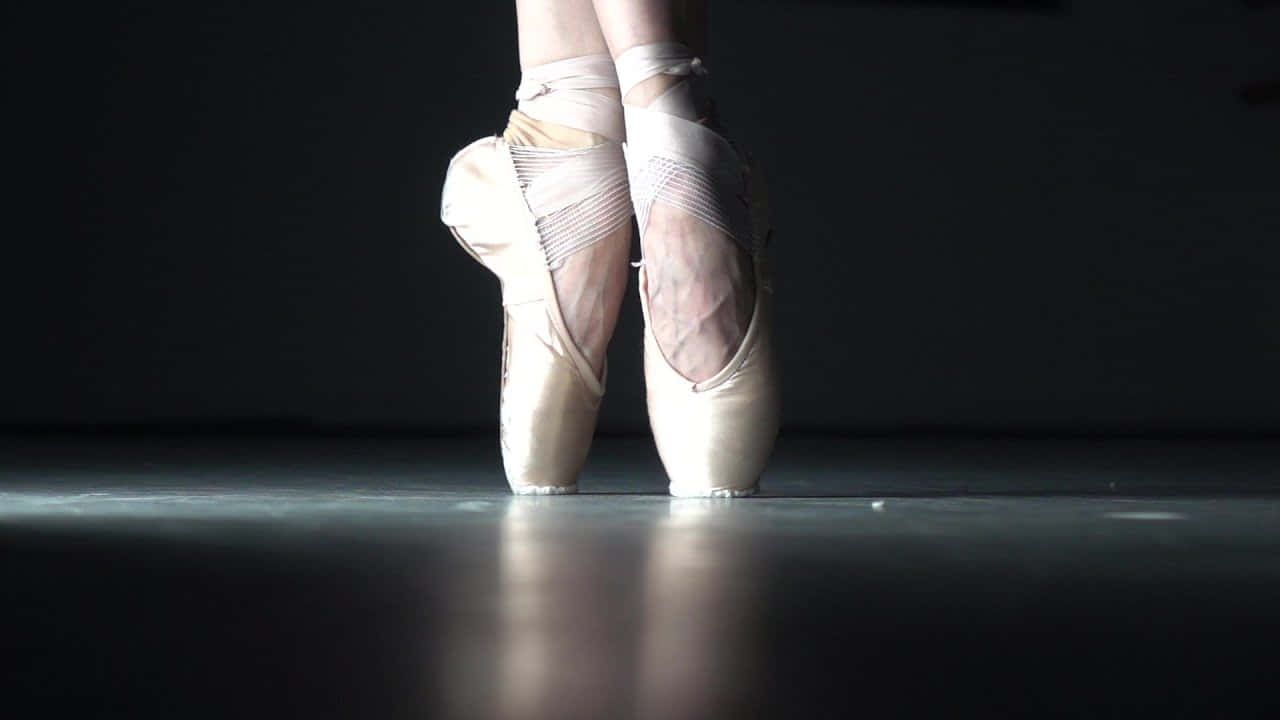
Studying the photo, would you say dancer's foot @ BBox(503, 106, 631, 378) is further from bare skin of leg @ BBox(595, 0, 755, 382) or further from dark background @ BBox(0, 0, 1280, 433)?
dark background @ BBox(0, 0, 1280, 433)

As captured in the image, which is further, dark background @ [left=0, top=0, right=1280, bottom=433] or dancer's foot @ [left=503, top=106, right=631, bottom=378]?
dark background @ [left=0, top=0, right=1280, bottom=433]

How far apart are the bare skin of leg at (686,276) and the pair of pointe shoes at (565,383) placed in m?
0.01

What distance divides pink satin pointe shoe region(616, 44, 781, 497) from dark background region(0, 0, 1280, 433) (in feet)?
6.65

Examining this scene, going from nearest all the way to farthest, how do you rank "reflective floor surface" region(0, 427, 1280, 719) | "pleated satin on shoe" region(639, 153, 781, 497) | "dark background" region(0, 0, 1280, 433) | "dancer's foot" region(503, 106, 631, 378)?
"reflective floor surface" region(0, 427, 1280, 719) → "pleated satin on shoe" region(639, 153, 781, 497) → "dancer's foot" region(503, 106, 631, 378) → "dark background" region(0, 0, 1280, 433)

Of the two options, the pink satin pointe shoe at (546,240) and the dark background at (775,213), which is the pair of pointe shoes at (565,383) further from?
the dark background at (775,213)

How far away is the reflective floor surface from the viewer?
515 mm

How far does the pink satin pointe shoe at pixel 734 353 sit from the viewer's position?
1.38 metres

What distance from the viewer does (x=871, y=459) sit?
2162mm

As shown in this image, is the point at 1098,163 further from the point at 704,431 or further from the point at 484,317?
the point at 704,431

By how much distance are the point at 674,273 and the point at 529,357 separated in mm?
172

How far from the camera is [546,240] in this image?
1.47 meters

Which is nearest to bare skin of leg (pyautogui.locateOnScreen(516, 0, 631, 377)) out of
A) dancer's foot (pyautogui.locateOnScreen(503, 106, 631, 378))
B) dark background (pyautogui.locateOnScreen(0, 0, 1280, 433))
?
dancer's foot (pyautogui.locateOnScreen(503, 106, 631, 378))

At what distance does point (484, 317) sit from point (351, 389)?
0.31 meters

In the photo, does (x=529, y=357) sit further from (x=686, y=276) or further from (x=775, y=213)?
(x=775, y=213)
